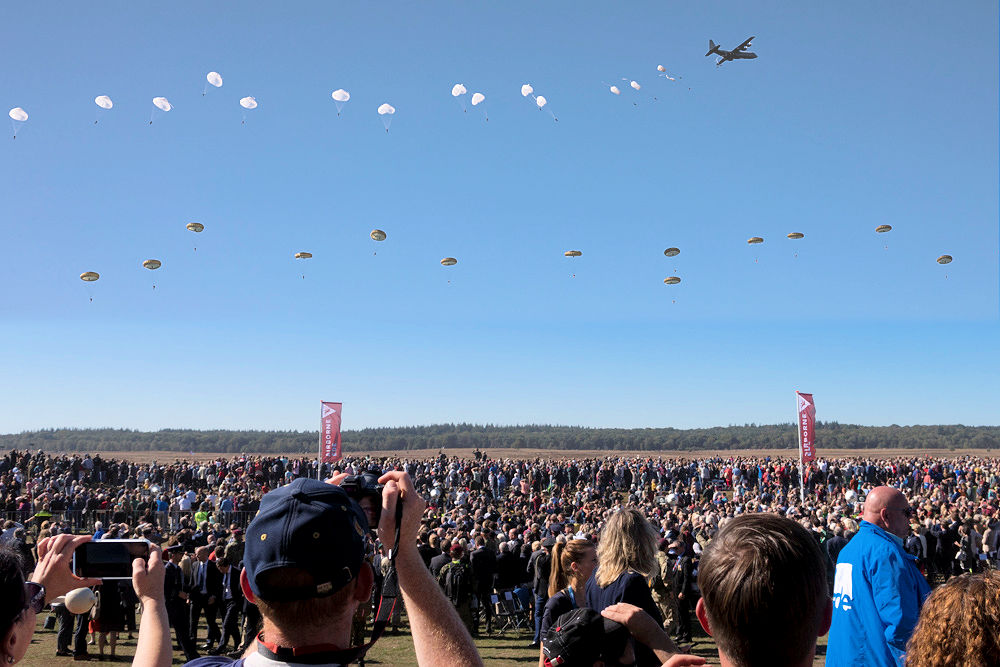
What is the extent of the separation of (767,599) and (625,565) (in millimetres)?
2462

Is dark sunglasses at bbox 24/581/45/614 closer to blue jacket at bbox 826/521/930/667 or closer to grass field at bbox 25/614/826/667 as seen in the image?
blue jacket at bbox 826/521/930/667

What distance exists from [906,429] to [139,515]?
13246cm

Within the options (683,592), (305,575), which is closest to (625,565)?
(305,575)

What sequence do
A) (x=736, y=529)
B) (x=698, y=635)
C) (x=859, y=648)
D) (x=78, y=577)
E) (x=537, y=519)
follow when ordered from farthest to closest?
(x=537, y=519) < (x=698, y=635) < (x=859, y=648) < (x=78, y=577) < (x=736, y=529)

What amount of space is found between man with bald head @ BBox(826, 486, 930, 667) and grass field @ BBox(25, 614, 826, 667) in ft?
22.1

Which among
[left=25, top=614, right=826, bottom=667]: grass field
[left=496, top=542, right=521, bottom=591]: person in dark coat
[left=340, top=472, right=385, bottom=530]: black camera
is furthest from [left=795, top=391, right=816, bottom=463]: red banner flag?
[left=340, top=472, right=385, bottom=530]: black camera

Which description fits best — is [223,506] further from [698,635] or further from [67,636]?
[698,635]

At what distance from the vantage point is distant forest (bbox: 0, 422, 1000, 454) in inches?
4545

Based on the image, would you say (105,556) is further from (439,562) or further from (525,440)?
(525,440)

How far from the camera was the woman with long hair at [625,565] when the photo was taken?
4.25 meters

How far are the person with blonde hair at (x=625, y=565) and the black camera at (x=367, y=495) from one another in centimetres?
240

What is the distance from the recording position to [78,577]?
8.15 ft

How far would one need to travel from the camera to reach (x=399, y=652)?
40.0 feet

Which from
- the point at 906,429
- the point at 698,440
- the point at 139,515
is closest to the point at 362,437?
the point at 698,440
